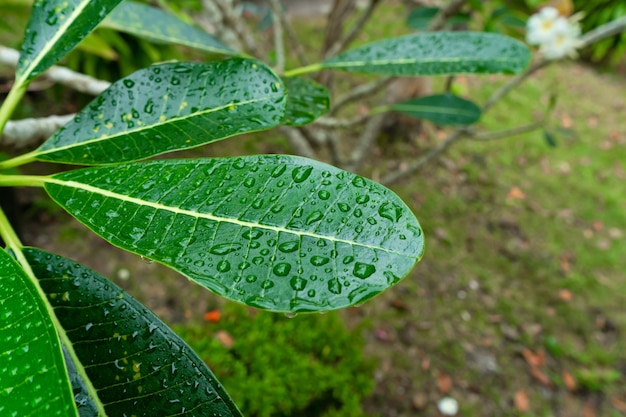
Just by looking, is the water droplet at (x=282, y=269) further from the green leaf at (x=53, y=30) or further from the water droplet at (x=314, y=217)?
the green leaf at (x=53, y=30)

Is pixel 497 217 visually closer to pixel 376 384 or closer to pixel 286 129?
pixel 376 384

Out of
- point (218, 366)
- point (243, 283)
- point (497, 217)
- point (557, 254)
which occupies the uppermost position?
point (243, 283)

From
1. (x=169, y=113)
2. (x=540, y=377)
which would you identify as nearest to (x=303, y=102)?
(x=169, y=113)

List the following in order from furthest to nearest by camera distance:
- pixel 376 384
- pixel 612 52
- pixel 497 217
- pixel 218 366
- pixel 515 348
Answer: pixel 612 52
pixel 497 217
pixel 515 348
pixel 376 384
pixel 218 366

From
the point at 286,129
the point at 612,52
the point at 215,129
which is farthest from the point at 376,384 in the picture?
the point at 612,52

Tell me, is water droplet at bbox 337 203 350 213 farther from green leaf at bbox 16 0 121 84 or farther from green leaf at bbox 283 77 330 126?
green leaf at bbox 16 0 121 84

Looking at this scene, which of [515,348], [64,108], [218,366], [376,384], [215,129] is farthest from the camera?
[64,108]

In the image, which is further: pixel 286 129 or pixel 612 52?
pixel 612 52
